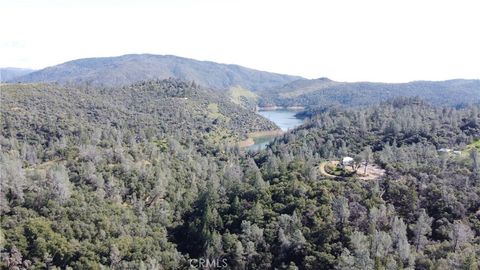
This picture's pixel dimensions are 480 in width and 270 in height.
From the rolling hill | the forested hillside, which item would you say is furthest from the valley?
the rolling hill

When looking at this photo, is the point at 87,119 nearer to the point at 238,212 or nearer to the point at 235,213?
the point at 235,213

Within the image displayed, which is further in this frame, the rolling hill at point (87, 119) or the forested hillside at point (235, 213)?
the rolling hill at point (87, 119)

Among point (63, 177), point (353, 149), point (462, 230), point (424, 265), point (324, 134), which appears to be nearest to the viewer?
point (424, 265)

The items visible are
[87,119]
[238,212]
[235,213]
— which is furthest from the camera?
[87,119]

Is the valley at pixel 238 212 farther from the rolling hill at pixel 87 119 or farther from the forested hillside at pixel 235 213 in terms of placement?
the rolling hill at pixel 87 119

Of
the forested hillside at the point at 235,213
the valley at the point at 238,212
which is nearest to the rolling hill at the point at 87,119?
the valley at the point at 238,212

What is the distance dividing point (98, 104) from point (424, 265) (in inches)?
6312

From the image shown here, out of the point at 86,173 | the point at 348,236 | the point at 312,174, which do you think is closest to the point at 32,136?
the point at 86,173

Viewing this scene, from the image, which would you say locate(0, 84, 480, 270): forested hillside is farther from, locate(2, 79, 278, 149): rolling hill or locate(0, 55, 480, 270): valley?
locate(2, 79, 278, 149): rolling hill

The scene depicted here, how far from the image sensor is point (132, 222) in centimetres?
6738

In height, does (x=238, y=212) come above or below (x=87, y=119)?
below

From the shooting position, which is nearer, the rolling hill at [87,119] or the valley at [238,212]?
the valley at [238,212]

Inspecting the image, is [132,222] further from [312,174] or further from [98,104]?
[98,104]

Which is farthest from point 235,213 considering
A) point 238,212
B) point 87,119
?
point 87,119
